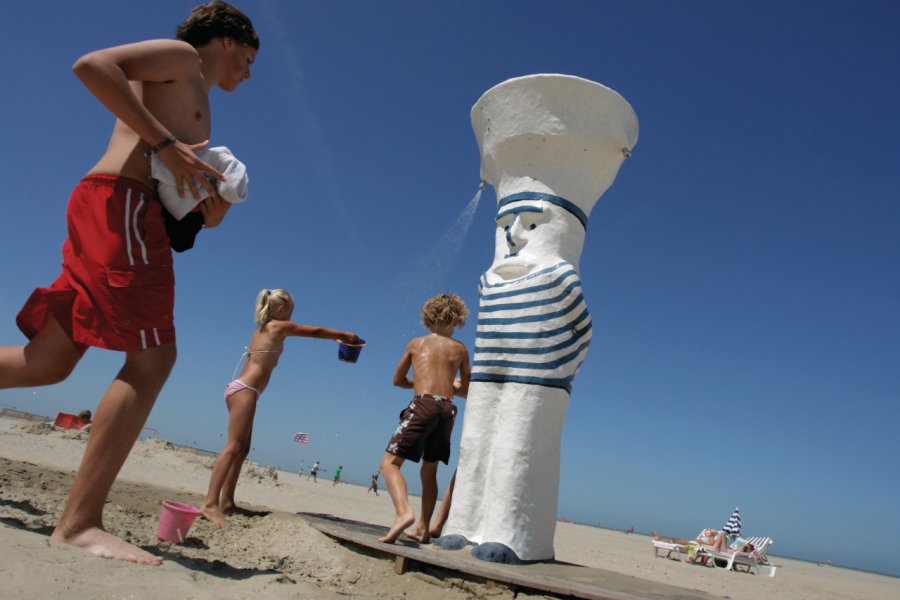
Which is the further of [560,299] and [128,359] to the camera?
[560,299]

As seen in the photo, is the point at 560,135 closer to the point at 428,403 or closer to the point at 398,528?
the point at 428,403

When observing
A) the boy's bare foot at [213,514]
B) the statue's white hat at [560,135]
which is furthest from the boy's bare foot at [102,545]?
the statue's white hat at [560,135]

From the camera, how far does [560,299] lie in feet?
12.8

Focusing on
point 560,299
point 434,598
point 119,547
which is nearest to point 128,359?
point 119,547

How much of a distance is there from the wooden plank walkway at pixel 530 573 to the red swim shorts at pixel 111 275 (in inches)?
71.1

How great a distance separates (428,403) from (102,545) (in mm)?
2250

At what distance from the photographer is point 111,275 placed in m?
2.27

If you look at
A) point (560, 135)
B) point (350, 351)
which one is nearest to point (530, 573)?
point (350, 351)

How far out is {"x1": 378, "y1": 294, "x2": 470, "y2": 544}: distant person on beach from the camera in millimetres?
3969

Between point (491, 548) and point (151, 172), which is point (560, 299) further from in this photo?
point (151, 172)

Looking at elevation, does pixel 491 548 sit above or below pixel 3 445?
above

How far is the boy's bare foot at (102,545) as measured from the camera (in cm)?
216

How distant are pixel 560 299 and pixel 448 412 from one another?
1.10 meters

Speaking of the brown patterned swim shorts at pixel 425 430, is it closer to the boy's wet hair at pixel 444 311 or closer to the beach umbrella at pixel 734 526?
the boy's wet hair at pixel 444 311
